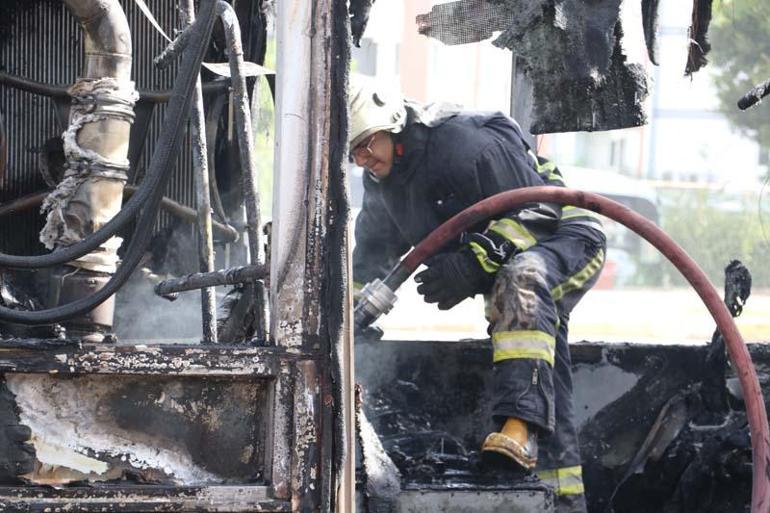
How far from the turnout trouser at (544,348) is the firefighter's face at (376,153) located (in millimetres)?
672

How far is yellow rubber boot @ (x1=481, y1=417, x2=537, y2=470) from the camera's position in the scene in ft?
12.1

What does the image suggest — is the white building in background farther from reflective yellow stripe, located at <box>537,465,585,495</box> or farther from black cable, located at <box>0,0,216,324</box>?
black cable, located at <box>0,0,216,324</box>

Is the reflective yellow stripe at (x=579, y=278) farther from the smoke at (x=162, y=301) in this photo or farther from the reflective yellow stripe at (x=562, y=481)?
the smoke at (x=162, y=301)

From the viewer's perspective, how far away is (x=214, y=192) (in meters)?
3.96

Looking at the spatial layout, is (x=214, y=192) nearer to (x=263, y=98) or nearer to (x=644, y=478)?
(x=263, y=98)

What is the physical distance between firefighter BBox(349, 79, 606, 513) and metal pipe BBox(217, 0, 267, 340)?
1.26m

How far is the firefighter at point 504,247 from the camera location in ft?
12.7

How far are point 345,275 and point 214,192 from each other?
166cm

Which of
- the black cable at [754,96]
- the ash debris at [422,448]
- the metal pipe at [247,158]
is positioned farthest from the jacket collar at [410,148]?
the metal pipe at [247,158]

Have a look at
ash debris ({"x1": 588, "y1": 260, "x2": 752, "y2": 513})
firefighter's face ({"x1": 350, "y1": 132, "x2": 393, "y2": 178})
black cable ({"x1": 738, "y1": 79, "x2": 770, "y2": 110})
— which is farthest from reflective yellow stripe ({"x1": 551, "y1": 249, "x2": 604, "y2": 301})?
black cable ({"x1": 738, "y1": 79, "x2": 770, "y2": 110})

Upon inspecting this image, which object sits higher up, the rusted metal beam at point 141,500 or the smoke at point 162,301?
the smoke at point 162,301

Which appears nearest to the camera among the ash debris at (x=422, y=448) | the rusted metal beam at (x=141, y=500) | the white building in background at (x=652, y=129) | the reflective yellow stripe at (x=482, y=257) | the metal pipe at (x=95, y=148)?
the rusted metal beam at (x=141, y=500)

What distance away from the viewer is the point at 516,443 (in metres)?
3.73

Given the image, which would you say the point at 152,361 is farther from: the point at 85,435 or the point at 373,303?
the point at 373,303
